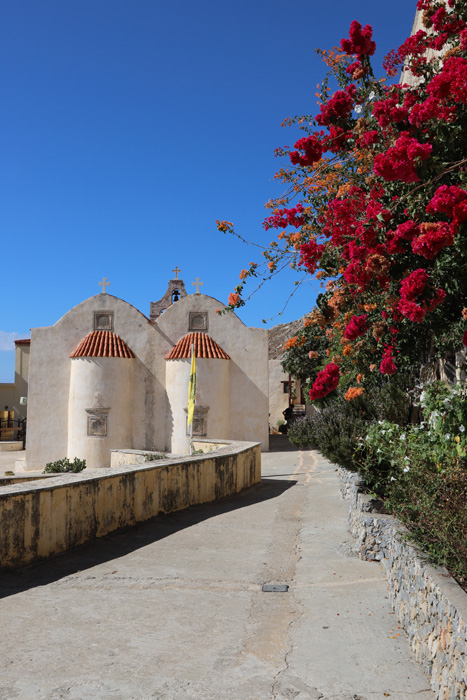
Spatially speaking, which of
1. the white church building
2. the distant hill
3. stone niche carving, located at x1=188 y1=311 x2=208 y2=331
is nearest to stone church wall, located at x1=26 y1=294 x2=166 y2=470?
the white church building

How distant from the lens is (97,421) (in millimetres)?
23500

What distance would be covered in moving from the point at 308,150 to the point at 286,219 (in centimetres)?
115

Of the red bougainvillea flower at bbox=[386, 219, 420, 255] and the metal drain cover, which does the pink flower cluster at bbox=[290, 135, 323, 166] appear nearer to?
Answer: the red bougainvillea flower at bbox=[386, 219, 420, 255]

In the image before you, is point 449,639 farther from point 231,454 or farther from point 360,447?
point 231,454

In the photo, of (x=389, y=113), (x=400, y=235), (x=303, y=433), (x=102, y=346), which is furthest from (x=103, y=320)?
(x=400, y=235)

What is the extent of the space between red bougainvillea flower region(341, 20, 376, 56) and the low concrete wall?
6104 millimetres

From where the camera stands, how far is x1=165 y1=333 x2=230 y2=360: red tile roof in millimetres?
23844

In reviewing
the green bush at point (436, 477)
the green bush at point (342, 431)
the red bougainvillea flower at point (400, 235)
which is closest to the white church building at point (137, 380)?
the green bush at point (342, 431)

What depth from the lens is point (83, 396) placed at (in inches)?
930

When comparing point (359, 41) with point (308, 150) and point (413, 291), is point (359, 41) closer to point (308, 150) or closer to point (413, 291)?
point (308, 150)

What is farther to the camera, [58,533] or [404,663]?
[58,533]

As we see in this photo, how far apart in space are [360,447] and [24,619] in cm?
484

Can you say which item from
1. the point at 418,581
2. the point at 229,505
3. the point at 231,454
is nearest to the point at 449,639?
the point at 418,581

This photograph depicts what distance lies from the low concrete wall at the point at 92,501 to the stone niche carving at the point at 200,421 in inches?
465
